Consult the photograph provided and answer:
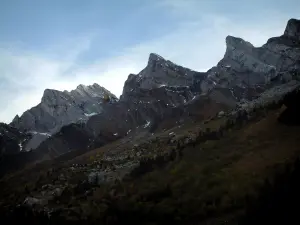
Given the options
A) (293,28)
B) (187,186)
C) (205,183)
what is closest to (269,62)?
(293,28)

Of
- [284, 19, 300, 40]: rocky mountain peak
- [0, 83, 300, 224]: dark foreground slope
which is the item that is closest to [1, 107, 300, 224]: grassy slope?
[0, 83, 300, 224]: dark foreground slope

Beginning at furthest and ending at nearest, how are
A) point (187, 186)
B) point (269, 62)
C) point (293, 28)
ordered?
point (269, 62) → point (293, 28) → point (187, 186)

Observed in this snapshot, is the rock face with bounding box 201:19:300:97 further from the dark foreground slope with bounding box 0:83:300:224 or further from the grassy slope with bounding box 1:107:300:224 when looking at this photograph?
the grassy slope with bounding box 1:107:300:224

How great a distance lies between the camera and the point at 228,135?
85.1m

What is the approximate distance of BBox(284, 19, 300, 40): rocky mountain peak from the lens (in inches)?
7170

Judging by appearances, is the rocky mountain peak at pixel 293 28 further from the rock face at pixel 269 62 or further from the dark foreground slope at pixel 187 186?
the dark foreground slope at pixel 187 186

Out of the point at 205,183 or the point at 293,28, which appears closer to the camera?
the point at 205,183

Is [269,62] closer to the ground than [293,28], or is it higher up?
closer to the ground

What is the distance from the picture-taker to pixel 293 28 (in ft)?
608

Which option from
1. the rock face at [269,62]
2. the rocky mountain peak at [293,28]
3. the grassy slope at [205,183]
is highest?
the rocky mountain peak at [293,28]

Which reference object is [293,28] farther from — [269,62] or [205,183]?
[205,183]

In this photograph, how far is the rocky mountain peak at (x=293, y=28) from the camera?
18212 cm

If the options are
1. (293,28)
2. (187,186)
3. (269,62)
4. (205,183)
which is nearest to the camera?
(205,183)

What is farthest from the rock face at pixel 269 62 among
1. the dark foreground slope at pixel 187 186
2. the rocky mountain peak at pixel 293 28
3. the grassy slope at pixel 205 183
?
the grassy slope at pixel 205 183
